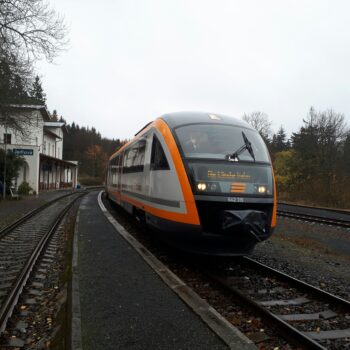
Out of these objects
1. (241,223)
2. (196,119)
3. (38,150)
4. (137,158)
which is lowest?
(241,223)

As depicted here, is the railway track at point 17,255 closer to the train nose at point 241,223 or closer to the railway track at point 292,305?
the railway track at point 292,305

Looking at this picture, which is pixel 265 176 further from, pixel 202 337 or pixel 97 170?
pixel 97 170

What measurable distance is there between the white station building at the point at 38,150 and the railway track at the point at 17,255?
1014 cm

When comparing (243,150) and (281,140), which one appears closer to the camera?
(243,150)

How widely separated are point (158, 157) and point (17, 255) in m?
3.77

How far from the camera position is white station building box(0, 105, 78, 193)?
23.8 metres

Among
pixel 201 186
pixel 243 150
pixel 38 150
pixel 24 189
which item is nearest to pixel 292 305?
pixel 201 186

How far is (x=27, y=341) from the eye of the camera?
4.27 meters

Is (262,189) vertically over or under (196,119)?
under

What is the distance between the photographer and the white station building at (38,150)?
23.8m

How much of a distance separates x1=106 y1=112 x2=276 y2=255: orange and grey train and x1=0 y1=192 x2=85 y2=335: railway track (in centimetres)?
256

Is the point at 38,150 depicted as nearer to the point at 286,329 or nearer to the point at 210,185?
the point at 210,185

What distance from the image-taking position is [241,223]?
640 cm

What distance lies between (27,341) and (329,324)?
3.41 metres
